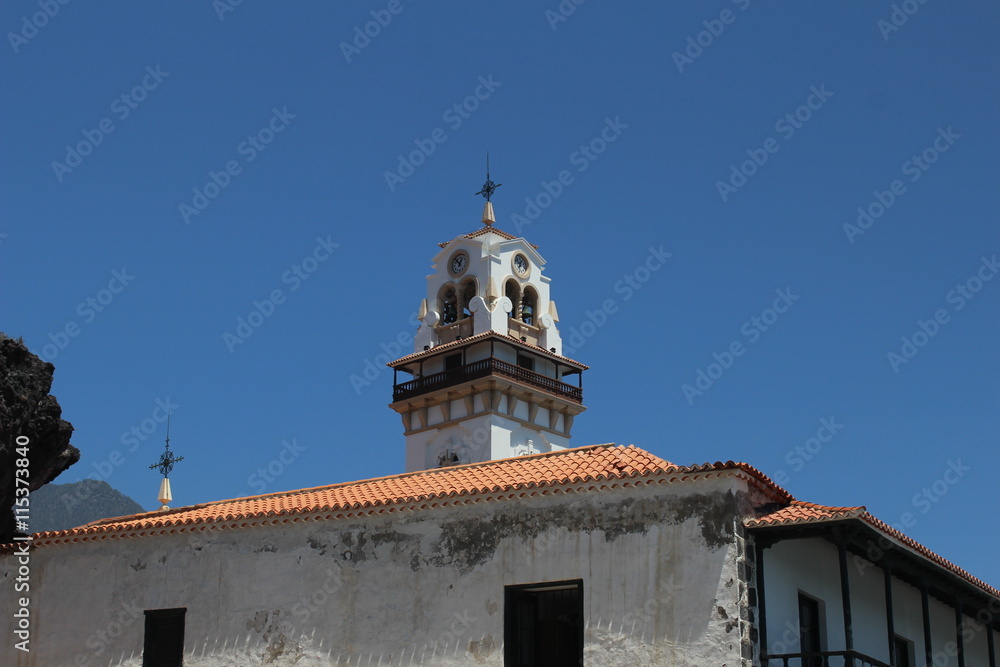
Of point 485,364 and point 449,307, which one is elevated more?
point 449,307

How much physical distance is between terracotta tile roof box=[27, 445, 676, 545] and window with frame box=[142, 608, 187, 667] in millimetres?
1311

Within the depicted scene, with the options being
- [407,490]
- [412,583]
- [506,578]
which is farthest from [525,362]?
[506,578]

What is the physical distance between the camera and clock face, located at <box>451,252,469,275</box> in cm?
5097

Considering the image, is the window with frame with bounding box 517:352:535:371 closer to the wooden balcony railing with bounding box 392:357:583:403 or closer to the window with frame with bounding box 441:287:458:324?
the wooden balcony railing with bounding box 392:357:583:403

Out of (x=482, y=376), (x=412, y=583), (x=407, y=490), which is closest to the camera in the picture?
(x=412, y=583)

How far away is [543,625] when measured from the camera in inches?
670

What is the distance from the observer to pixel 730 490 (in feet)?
51.5

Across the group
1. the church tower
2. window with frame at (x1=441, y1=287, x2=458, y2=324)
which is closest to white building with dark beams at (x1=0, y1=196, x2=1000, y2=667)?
the church tower

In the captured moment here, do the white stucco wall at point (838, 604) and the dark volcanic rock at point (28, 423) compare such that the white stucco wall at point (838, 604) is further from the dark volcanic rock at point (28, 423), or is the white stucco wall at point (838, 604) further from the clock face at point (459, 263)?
the clock face at point (459, 263)

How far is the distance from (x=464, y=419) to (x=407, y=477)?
27.3m

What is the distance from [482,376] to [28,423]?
2579 cm

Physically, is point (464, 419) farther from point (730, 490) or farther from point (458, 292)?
point (730, 490)

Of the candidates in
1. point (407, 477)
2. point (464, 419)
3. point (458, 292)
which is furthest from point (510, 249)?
point (407, 477)

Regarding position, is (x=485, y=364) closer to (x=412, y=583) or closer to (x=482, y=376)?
(x=482, y=376)
